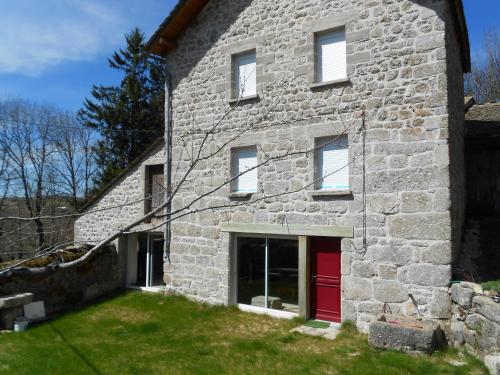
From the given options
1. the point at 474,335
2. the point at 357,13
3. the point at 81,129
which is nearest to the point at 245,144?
the point at 357,13

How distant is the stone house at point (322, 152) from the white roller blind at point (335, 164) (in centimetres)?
2

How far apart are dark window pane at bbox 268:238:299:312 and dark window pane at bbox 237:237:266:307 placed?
23 centimetres

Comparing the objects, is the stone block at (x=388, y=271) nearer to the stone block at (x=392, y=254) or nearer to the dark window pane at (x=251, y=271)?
the stone block at (x=392, y=254)

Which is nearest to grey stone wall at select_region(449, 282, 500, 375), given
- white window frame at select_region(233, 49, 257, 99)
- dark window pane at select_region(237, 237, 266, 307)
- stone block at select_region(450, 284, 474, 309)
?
stone block at select_region(450, 284, 474, 309)

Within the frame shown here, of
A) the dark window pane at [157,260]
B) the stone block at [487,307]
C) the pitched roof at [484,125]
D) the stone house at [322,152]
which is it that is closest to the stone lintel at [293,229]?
the stone house at [322,152]

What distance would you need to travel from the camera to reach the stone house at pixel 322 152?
7.99m

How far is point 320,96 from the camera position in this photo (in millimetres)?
9320

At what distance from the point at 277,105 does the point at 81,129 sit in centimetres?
1871

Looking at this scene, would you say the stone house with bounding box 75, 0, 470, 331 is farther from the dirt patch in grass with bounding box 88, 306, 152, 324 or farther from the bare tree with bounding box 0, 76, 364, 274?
the dirt patch in grass with bounding box 88, 306, 152, 324

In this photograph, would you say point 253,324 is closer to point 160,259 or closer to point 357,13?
point 160,259

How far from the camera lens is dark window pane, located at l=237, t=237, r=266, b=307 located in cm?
1025

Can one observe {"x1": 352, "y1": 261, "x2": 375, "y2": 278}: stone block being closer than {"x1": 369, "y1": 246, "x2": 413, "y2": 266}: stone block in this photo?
No

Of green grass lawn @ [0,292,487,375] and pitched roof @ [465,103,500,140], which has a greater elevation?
pitched roof @ [465,103,500,140]

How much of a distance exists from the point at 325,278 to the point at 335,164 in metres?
2.49
